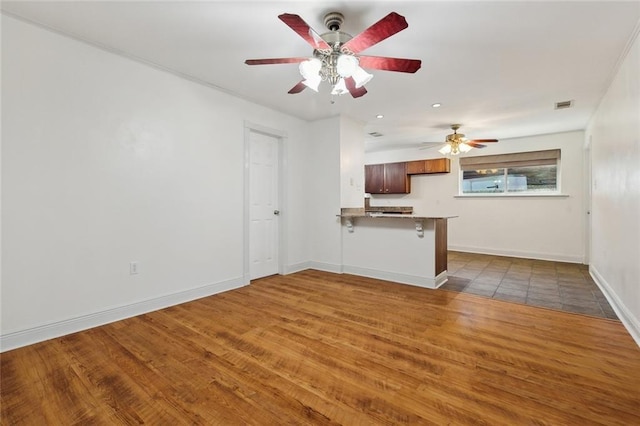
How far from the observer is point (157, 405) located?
63.0 inches

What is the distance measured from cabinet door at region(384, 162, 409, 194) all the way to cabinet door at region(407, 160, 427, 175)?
Answer: 0.11 m

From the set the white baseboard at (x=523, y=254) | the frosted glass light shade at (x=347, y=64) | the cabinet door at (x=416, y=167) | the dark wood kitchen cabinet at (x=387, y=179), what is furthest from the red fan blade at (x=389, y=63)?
the white baseboard at (x=523, y=254)

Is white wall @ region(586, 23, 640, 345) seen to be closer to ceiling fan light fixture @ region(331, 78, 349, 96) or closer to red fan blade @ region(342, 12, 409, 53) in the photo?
red fan blade @ region(342, 12, 409, 53)

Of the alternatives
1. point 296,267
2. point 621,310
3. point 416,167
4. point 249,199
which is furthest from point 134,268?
point 416,167

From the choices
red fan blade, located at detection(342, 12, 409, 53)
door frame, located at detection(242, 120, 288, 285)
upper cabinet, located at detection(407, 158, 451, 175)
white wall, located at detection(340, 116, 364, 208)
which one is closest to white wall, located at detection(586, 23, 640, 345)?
red fan blade, located at detection(342, 12, 409, 53)

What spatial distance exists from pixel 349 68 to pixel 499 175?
5.72 meters

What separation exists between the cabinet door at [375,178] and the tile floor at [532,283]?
2.86 m

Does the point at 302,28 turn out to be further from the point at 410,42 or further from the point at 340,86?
the point at 410,42

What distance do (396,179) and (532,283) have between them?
4.08 metres

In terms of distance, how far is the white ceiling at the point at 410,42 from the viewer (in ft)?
6.92

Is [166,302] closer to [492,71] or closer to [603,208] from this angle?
[492,71]

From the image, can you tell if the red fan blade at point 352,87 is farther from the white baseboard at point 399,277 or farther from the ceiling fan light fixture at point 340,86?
the white baseboard at point 399,277

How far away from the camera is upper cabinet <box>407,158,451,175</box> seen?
269 inches

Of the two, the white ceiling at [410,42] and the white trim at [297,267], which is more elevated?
the white ceiling at [410,42]
